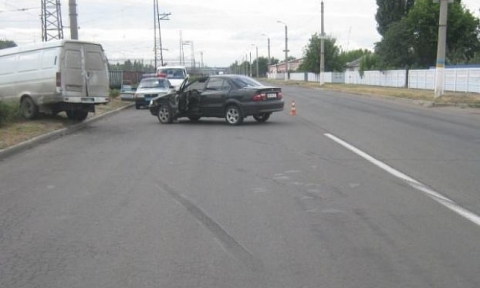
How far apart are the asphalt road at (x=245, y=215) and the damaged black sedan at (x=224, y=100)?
15.0 feet

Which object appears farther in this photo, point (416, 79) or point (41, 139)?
point (416, 79)

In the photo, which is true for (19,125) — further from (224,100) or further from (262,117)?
(262,117)

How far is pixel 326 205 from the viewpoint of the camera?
712 cm

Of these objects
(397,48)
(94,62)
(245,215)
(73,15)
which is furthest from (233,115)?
(397,48)

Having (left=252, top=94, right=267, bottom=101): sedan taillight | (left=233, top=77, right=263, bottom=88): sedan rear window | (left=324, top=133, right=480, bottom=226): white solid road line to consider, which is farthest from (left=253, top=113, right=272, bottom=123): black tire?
(left=324, top=133, right=480, bottom=226): white solid road line

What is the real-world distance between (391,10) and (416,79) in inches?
922

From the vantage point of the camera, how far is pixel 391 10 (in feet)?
230

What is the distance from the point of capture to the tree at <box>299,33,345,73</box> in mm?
83750

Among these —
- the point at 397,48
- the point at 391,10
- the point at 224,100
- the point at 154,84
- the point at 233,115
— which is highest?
the point at 391,10

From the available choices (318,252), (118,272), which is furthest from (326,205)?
(118,272)

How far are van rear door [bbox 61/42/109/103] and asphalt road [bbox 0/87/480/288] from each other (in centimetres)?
461

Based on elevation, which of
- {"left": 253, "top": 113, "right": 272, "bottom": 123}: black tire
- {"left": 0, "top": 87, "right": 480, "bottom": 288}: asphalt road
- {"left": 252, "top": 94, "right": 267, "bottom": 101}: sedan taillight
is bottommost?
{"left": 0, "top": 87, "right": 480, "bottom": 288}: asphalt road

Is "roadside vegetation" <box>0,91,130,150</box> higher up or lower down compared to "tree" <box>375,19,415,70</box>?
lower down

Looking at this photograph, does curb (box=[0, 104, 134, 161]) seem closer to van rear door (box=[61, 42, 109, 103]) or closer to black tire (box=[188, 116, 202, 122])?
van rear door (box=[61, 42, 109, 103])
